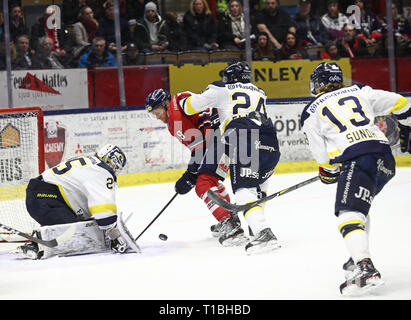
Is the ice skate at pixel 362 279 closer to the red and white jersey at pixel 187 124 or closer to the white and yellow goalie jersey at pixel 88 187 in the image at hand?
the white and yellow goalie jersey at pixel 88 187

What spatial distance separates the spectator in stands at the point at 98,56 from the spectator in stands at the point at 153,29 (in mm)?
485

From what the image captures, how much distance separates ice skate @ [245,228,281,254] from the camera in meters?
4.33

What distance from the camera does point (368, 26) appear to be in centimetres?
827

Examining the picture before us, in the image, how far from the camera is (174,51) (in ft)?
26.4

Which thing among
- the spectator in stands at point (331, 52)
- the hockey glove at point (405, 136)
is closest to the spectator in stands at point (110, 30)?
the spectator in stands at point (331, 52)

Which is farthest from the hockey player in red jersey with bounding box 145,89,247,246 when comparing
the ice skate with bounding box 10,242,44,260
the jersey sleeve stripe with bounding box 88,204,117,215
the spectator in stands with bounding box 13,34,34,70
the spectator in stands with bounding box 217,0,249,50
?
the spectator in stands with bounding box 217,0,249,50

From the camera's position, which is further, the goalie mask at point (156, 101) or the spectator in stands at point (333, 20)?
the spectator in stands at point (333, 20)

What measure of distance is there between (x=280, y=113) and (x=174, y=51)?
4.31 feet

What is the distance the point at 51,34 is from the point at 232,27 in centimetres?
192

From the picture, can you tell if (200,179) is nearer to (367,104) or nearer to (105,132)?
(367,104)

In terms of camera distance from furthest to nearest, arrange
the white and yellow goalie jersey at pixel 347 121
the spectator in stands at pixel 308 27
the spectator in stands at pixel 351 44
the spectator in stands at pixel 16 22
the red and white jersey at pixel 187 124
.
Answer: the spectator in stands at pixel 308 27
the spectator in stands at pixel 351 44
the spectator in stands at pixel 16 22
the red and white jersey at pixel 187 124
the white and yellow goalie jersey at pixel 347 121

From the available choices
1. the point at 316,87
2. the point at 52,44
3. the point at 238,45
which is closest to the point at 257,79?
the point at 238,45

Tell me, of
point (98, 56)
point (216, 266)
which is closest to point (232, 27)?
point (98, 56)

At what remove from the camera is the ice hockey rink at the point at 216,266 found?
3.49m
